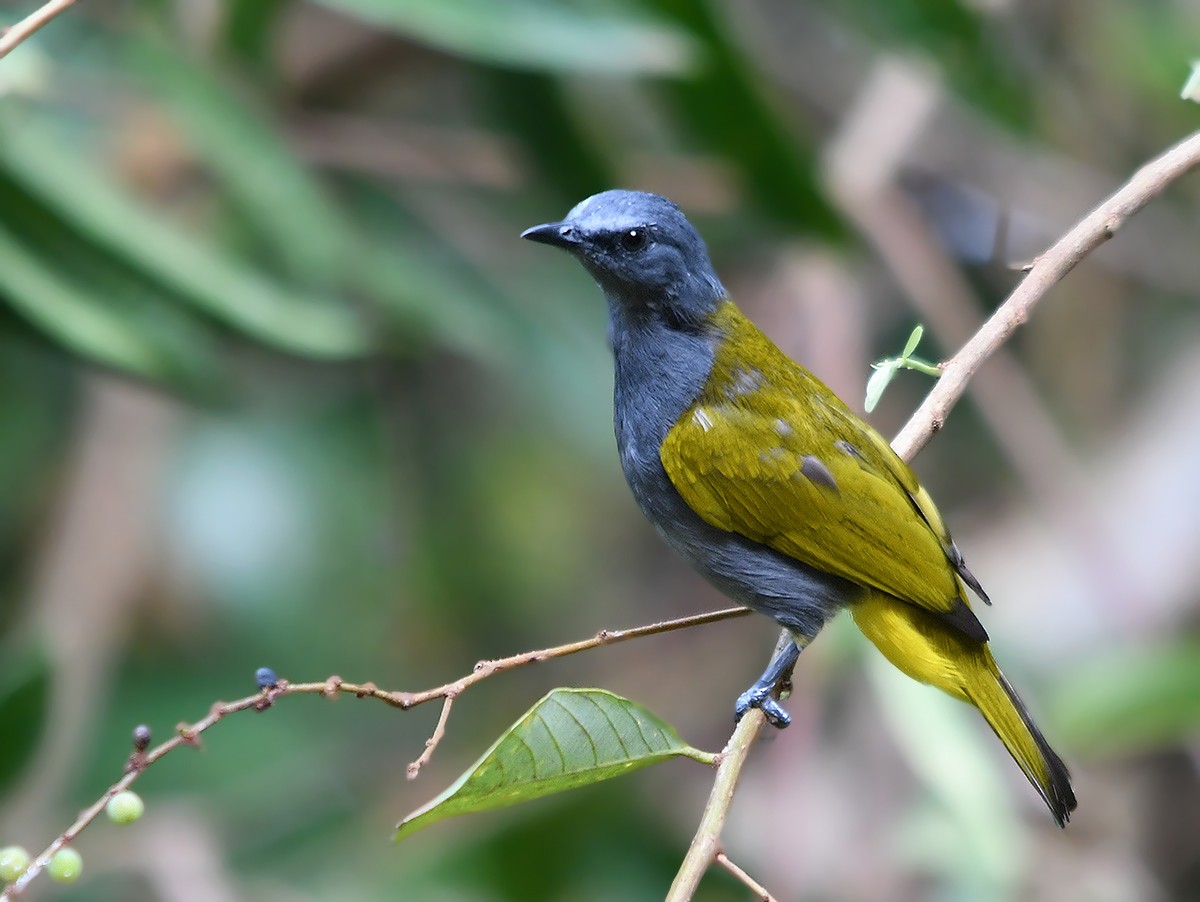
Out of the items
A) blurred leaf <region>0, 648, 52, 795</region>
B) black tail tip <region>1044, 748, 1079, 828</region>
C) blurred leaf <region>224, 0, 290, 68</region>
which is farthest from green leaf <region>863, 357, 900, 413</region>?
blurred leaf <region>224, 0, 290, 68</region>

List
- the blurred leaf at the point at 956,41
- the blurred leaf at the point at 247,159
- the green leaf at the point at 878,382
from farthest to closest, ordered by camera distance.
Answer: the blurred leaf at the point at 956,41 < the blurred leaf at the point at 247,159 < the green leaf at the point at 878,382

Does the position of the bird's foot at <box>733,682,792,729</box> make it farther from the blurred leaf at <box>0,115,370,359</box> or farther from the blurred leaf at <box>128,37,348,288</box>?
the blurred leaf at <box>128,37,348,288</box>

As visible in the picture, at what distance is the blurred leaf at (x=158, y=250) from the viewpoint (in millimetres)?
3539

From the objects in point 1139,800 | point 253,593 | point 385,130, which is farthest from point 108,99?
point 1139,800

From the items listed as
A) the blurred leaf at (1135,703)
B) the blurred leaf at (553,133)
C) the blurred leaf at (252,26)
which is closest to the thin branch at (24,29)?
the blurred leaf at (252,26)

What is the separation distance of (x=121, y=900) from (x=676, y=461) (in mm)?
2588

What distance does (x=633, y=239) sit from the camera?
274 centimetres

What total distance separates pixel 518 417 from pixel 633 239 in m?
2.93

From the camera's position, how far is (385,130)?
5000 mm

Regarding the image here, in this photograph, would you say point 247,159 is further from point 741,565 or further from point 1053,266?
point 1053,266

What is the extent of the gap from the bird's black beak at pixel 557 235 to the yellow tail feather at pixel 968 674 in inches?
35.6

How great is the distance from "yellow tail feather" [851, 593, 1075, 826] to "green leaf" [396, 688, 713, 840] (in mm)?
734

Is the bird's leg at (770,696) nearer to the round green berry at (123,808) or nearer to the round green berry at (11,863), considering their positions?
the round green berry at (123,808)

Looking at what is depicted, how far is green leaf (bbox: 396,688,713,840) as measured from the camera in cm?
195
